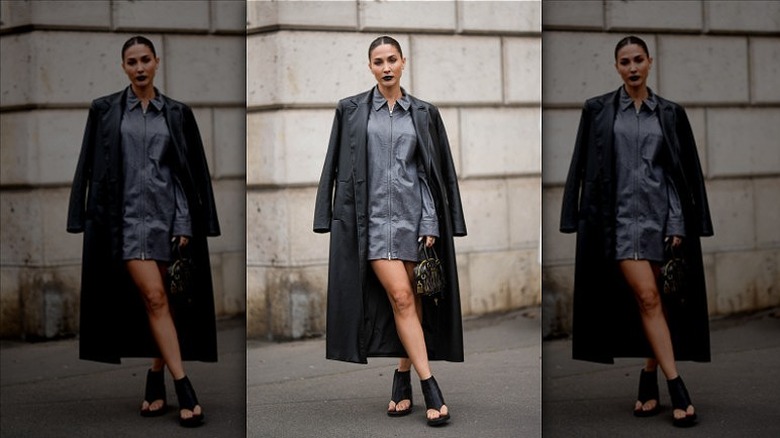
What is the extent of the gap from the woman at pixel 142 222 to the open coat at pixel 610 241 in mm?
2112

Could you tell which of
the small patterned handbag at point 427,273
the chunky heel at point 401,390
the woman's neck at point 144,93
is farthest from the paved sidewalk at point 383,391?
the woman's neck at point 144,93

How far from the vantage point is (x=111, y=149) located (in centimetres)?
625

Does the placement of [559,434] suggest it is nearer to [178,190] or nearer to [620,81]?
[620,81]

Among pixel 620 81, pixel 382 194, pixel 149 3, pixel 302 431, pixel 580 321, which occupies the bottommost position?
pixel 302 431

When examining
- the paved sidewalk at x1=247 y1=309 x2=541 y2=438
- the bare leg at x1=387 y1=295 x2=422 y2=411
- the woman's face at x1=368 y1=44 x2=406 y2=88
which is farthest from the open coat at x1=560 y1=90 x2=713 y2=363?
the woman's face at x1=368 y1=44 x2=406 y2=88

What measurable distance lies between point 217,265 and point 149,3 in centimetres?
154

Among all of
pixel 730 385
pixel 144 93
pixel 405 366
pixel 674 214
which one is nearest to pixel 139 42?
pixel 144 93

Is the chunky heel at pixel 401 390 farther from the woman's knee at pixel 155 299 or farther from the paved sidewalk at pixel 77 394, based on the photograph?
the woman's knee at pixel 155 299

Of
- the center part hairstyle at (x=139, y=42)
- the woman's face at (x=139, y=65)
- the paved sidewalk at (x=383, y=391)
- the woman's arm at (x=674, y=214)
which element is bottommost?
the paved sidewalk at (x=383, y=391)

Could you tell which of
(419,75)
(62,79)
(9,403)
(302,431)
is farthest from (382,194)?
(9,403)

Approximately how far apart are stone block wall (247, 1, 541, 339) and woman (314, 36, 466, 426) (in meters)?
0.40

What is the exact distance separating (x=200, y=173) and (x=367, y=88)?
1395 mm

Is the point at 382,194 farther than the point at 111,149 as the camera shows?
Yes

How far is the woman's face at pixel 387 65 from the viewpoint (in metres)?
6.88
